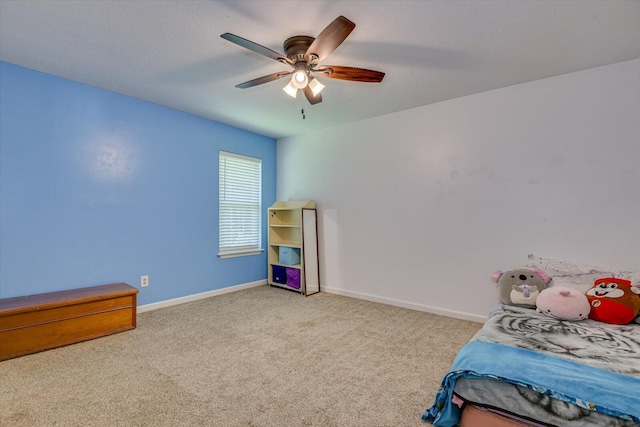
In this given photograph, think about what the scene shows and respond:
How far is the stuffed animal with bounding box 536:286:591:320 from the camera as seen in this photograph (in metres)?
2.09

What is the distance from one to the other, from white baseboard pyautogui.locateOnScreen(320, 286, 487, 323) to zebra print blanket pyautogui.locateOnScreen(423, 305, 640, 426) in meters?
1.11

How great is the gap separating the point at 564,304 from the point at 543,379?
1143 millimetres

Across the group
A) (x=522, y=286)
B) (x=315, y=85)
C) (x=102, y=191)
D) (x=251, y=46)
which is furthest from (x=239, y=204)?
(x=522, y=286)

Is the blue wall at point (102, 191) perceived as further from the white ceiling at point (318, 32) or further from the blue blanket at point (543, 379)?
the blue blanket at point (543, 379)

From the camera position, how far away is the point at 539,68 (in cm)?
254

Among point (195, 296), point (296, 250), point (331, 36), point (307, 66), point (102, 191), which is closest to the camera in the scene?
point (331, 36)

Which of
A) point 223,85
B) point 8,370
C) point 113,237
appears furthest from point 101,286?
point 223,85

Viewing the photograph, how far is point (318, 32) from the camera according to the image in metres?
2.07

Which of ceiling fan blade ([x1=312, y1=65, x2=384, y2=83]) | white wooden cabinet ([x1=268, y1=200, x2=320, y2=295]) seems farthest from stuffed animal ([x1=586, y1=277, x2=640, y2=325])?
white wooden cabinet ([x1=268, y1=200, x2=320, y2=295])

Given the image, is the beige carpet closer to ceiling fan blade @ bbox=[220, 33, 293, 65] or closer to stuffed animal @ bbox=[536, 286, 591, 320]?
stuffed animal @ bbox=[536, 286, 591, 320]

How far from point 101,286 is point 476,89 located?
4.39 meters

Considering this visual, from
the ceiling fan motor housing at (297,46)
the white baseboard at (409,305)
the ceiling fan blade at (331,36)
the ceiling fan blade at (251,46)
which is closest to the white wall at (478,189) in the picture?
the white baseboard at (409,305)

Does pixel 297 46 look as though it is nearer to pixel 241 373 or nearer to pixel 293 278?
pixel 241 373

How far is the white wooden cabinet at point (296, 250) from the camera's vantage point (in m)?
4.19
